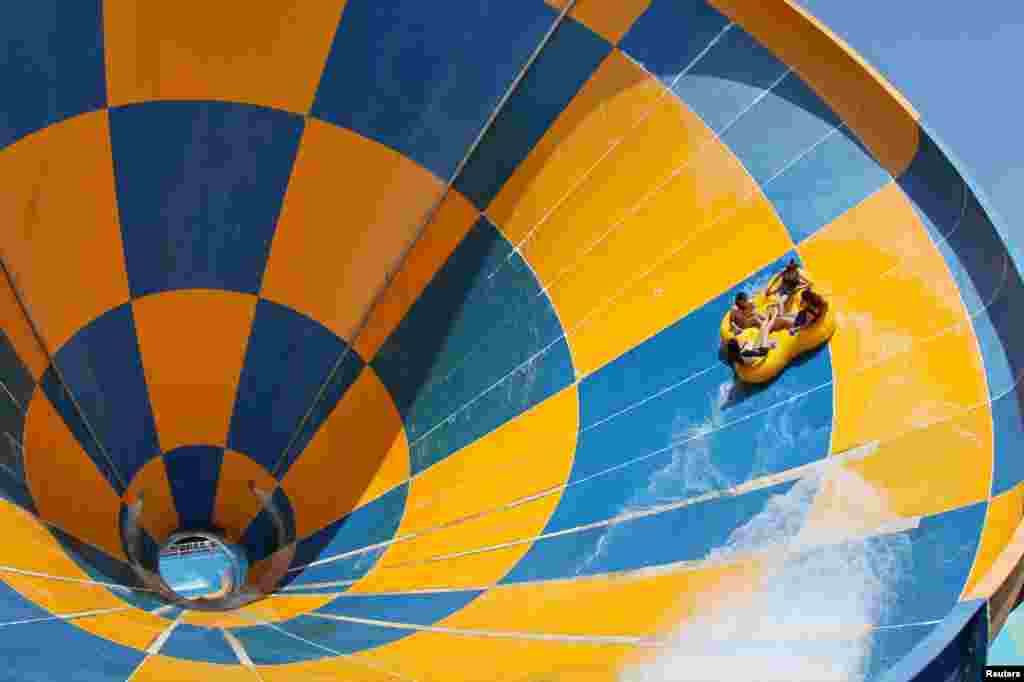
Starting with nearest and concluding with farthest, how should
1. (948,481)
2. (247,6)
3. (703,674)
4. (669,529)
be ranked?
1. (703,674)
2. (948,481)
3. (669,529)
4. (247,6)

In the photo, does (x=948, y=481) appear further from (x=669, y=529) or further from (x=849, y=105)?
(x=849, y=105)

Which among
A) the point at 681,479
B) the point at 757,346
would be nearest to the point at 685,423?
the point at 681,479

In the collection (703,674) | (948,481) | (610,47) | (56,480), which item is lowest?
(703,674)

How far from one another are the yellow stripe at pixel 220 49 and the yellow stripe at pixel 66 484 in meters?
1.60

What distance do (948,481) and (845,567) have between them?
64 centimetres

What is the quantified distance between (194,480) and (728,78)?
3589mm

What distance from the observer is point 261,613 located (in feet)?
15.0

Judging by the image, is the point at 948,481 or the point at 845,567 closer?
the point at 845,567

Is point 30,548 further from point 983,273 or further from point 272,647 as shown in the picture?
point 983,273

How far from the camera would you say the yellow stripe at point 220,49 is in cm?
449

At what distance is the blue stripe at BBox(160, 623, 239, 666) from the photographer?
3.63m

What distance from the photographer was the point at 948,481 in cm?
382

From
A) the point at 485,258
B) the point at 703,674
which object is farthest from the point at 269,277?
the point at 703,674

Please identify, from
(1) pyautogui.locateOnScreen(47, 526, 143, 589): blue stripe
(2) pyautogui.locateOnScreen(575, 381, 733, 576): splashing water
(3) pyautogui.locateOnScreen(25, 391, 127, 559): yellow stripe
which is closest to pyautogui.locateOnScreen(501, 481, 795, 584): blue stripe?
(2) pyautogui.locateOnScreen(575, 381, 733, 576): splashing water
